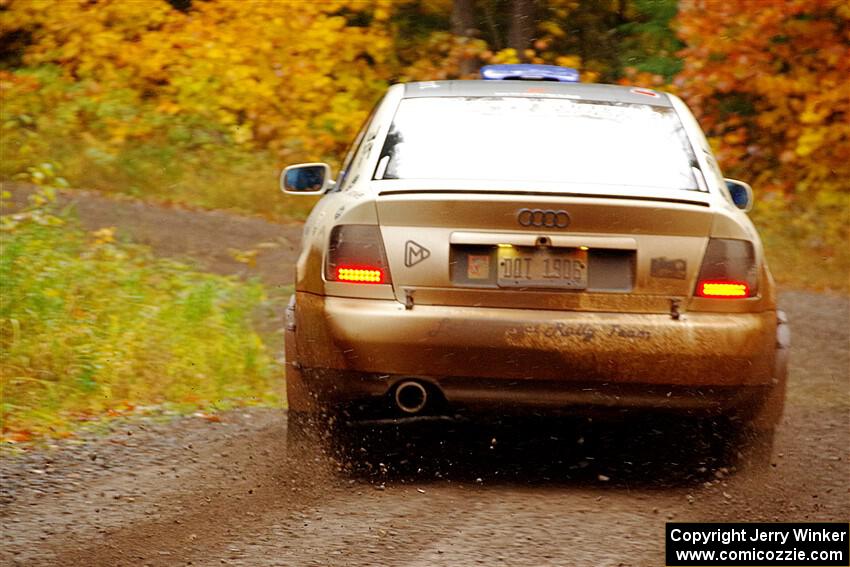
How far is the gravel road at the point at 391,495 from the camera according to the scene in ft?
14.5

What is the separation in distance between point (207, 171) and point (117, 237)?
13.7 ft

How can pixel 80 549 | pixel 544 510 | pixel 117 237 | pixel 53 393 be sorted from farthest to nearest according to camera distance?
pixel 117 237
pixel 53 393
pixel 544 510
pixel 80 549

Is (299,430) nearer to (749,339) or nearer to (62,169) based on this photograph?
Answer: (749,339)

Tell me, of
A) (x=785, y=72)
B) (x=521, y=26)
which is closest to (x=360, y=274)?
(x=521, y=26)

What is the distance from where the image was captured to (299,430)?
5.68 metres

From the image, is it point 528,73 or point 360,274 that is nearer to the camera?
point 360,274

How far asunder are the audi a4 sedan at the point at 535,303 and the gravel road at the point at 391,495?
340mm

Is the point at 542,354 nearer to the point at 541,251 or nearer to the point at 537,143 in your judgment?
the point at 541,251

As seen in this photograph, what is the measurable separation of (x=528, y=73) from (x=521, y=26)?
9.25 m

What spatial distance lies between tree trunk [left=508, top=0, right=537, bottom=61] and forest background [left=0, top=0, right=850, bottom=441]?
0.03 metres

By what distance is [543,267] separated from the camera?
17.0 ft

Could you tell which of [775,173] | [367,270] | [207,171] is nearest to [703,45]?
[775,173]

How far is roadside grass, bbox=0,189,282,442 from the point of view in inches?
287

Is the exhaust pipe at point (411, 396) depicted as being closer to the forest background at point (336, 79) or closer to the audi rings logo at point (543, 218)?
the audi rings logo at point (543, 218)
